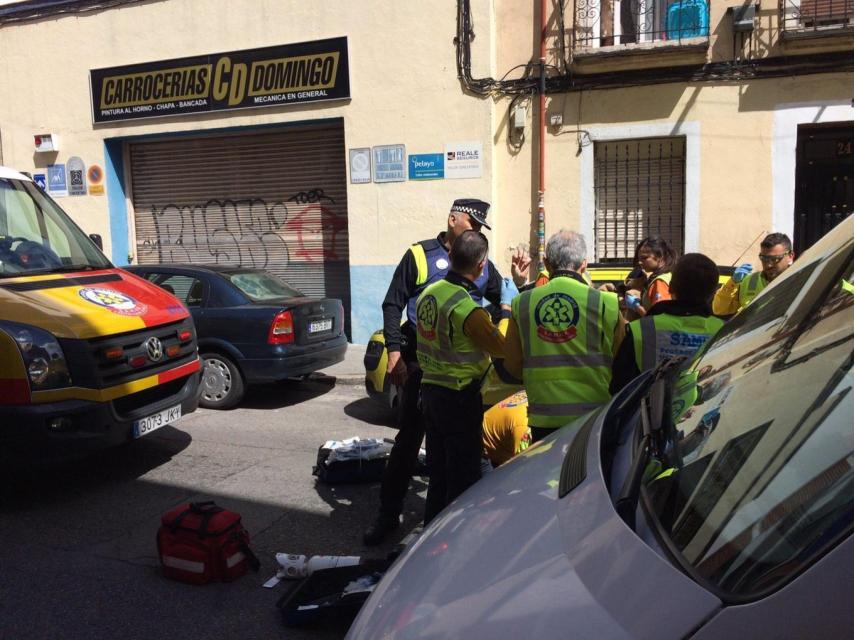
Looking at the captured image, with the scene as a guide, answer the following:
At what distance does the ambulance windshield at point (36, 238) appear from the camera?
16.6 ft

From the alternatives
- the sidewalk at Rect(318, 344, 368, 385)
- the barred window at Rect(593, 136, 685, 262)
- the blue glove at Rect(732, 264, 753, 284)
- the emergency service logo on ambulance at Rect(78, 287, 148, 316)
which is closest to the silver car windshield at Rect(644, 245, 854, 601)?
the emergency service logo on ambulance at Rect(78, 287, 148, 316)

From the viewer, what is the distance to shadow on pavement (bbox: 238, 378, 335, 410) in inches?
303

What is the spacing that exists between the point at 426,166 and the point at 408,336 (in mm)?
7011

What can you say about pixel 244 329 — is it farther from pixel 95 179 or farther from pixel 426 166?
pixel 95 179

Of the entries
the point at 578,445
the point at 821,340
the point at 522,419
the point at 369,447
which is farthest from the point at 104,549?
the point at 821,340

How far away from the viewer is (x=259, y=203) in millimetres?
12523

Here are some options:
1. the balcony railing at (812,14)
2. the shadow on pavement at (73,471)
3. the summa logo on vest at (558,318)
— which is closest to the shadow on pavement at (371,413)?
the shadow on pavement at (73,471)

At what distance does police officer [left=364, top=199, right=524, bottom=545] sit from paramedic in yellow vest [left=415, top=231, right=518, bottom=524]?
17.4 inches

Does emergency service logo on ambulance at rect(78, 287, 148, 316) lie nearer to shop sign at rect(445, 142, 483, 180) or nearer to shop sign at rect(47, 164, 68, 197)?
shop sign at rect(445, 142, 483, 180)

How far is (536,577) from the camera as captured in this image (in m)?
1.33

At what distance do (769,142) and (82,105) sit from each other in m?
11.6

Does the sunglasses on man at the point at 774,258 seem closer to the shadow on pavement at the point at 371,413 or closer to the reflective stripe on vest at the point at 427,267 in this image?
the reflective stripe on vest at the point at 427,267

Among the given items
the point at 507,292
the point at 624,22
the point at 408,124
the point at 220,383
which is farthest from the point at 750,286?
the point at 408,124

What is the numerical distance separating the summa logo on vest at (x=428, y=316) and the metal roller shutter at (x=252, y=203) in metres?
8.74
